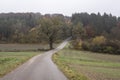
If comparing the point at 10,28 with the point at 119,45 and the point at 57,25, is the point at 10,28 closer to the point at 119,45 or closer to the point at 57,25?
the point at 57,25

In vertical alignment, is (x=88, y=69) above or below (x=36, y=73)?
below

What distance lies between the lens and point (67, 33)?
147375mm

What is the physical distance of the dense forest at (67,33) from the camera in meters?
91.3

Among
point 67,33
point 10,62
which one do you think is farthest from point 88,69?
point 67,33

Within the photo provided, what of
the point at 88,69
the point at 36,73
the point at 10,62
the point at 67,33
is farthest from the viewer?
the point at 67,33

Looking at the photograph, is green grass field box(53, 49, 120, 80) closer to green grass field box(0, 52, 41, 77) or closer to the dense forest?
green grass field box(0, 52, 41, 77)

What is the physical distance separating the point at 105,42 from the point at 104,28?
176 ft

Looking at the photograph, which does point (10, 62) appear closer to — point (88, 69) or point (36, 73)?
point (88, 69)

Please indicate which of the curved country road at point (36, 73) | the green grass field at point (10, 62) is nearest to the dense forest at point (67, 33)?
the green grass field at point (10, 62)

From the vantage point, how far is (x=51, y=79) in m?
21.0

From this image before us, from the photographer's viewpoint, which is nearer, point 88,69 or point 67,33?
point 88,69

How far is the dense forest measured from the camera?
9131cm

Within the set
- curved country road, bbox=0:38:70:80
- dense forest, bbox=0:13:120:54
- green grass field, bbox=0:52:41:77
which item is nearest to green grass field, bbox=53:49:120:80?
curved country road, bbox=0:38:70:80

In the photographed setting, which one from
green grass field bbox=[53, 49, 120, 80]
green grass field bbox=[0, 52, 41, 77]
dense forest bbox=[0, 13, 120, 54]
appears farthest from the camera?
dense forest bbox=[0, 13, 120, 54]
